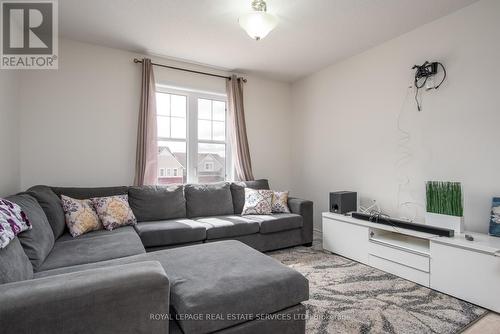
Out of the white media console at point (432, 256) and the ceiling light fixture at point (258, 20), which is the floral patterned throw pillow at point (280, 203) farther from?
the ceiling light fixture at point (258, 20)

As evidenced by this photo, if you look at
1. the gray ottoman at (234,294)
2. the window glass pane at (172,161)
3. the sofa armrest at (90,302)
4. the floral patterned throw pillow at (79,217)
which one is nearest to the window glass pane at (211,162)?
the window glass pane at (172,161)

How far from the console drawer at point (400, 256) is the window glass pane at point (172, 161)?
2.62 meters

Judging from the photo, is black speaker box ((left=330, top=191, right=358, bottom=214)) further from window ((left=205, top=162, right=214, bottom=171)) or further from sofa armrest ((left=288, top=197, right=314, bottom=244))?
window ((left=205, top=162, right=214, bottom=171))

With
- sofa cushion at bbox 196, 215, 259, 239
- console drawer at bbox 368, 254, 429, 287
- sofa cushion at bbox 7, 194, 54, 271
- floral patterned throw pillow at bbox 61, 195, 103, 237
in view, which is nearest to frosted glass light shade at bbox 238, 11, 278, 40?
sofa cushion at bbox 196, 215, 259, 239

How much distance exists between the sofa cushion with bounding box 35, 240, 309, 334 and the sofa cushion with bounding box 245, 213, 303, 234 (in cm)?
129

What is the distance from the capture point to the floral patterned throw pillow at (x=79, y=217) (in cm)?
234

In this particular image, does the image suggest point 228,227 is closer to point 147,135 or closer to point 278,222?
point 278,222

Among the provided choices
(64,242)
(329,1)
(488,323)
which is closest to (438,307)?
(488,323)

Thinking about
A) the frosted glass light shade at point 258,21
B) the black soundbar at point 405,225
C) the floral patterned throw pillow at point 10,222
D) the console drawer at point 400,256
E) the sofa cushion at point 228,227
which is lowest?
the console drawer at point 400,256

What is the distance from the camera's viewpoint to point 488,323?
5.72ft

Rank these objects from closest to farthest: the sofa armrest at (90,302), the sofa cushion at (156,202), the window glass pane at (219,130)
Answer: the sofa armrest at (90,302), the sofa cushion at (156,202), the window glass pane at (219,130)

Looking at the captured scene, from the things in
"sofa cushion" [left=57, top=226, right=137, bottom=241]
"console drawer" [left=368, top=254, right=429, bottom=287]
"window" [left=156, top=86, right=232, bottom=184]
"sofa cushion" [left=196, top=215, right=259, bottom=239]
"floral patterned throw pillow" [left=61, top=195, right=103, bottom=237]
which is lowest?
"console drawer" [left=368, top=254, right=429, bottom=287]

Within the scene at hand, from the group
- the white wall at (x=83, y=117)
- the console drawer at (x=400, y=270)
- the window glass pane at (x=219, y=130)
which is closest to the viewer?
the console drawer at (x=400, y=270)

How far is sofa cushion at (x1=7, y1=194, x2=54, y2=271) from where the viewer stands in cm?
151
